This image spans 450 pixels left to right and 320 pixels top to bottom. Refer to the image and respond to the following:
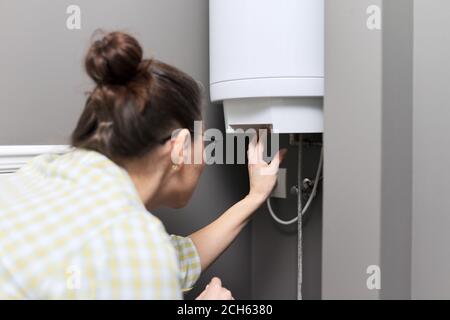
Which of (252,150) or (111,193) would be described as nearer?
(111,193)

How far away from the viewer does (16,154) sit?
3.17 feet

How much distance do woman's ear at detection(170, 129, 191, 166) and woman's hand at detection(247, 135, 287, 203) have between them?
27cm

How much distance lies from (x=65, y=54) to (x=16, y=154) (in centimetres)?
27

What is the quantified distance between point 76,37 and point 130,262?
0.68 metres

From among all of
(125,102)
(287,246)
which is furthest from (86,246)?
(287,246)

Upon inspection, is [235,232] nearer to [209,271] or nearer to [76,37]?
[209,271]

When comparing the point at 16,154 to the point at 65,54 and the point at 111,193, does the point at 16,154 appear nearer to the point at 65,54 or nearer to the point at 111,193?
the point at 65,54

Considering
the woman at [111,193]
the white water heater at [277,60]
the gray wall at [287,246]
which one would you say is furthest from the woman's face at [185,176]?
the gray wall at [287,246]

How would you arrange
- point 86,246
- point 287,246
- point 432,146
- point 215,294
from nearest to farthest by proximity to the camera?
point 86,246 → point 215,294 → point 432,146 → point 287,246

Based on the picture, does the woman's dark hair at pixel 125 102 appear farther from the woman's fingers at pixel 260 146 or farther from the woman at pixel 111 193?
the woman's fingers at pixel 260 146

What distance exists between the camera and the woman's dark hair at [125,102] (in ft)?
2.44

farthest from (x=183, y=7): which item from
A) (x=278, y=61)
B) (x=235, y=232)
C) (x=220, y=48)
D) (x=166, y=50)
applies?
(x=235, y=232)

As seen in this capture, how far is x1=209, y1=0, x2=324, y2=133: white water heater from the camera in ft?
3.43
